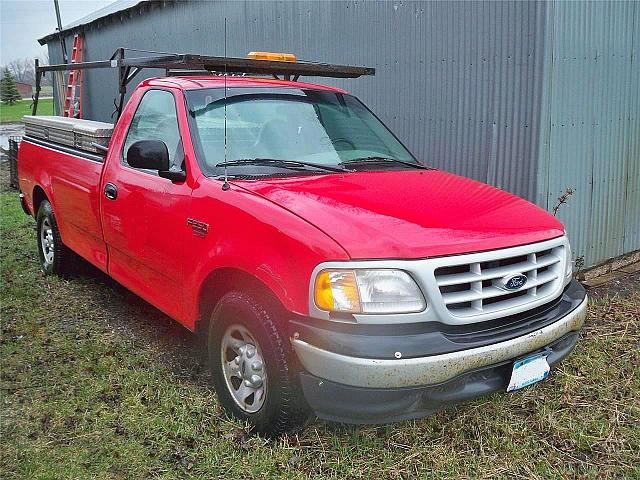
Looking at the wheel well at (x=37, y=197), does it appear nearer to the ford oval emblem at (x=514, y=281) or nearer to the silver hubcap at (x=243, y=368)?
the silver hubcap at (x=243, y=368)

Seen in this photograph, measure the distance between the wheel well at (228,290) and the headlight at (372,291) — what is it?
327 mm

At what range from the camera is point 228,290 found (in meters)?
3.46

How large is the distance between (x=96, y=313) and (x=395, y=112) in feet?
12.3

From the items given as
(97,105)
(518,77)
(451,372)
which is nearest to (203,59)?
(451,372)

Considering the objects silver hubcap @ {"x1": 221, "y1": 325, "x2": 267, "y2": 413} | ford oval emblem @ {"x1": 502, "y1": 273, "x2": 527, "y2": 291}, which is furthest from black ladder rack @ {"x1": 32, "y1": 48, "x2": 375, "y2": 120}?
ford oval emblem @ {"x1": 502, "y1": 273, "x2": 527, "y2": 291}

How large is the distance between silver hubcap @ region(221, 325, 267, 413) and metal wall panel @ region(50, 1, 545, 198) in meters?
3.30

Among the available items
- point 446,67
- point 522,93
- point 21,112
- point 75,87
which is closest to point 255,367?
point 522,93

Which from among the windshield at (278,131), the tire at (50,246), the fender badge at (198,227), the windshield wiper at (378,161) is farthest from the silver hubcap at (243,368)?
the tire at (50,246)

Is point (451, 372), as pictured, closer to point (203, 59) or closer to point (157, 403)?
point (157, 403)

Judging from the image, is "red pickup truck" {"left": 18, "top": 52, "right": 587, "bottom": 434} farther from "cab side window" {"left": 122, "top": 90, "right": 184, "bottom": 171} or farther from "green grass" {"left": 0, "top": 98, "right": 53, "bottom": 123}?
"green grass" {"left": 0, "top": 98, "right": 53, "bottom": 123}

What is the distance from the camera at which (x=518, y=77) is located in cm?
557

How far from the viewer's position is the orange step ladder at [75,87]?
52.8 ft

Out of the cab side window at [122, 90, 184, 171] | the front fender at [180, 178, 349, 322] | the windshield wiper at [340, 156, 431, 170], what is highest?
the cab side window at [122, 90, 184, 171]

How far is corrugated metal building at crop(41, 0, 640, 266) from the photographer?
550cm
